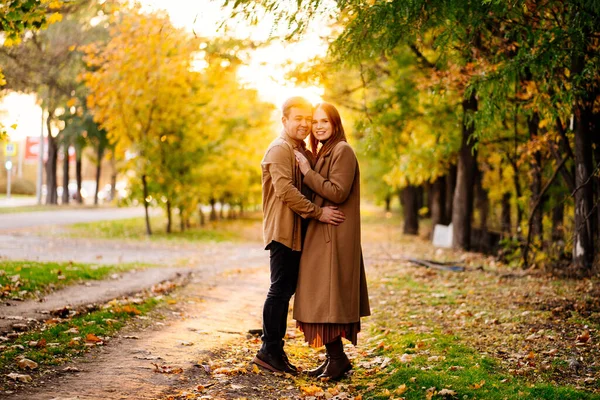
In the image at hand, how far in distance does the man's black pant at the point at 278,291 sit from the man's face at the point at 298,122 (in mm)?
983

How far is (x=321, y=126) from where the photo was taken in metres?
5.93

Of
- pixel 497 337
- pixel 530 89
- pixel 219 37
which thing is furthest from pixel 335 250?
pixel 219 37

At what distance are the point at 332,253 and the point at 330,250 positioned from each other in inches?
1.2

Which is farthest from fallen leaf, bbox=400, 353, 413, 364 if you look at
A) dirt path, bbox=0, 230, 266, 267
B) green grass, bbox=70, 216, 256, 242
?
green grass, bbox=70, 216, 256, 242

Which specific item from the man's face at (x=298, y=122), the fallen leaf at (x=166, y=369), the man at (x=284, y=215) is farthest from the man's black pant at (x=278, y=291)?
the man's face at (x=298, y=122)

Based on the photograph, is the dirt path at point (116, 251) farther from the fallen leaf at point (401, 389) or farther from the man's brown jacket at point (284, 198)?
the fallen leaf at point (401, 389)

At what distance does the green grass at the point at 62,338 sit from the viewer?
5824 millimetres

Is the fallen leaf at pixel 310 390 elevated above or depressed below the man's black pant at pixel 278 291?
below

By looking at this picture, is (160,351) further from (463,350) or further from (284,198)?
(463,350)

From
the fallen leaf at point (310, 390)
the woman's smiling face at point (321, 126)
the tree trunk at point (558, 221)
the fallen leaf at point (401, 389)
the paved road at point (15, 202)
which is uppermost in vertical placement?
the woman's smiling face at point (321, 126)

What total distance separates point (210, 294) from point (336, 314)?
5.51 meters

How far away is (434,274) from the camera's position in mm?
13508

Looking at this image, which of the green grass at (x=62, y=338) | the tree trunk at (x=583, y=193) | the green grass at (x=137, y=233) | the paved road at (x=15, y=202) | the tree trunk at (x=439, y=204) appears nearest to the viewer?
the green grass at (x=62, y=338)

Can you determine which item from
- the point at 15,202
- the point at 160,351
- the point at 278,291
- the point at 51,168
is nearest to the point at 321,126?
the point at 278,291
